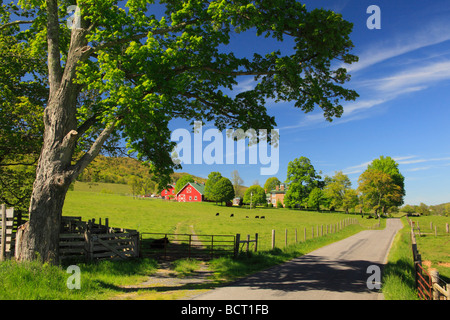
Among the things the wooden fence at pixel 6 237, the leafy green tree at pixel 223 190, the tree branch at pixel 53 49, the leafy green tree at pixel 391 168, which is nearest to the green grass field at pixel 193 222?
the wooden fence at pixel 6 237

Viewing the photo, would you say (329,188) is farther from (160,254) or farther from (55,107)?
(55,107)

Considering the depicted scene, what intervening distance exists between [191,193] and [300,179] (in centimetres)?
4611

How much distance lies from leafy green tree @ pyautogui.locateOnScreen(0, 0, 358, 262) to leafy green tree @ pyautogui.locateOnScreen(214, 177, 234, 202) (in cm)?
8565

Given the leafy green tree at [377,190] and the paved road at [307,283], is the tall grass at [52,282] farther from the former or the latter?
the leafy green tree at [377,190]

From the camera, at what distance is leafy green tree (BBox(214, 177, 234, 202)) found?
325ft

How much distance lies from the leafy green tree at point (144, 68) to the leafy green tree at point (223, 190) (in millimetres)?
85645

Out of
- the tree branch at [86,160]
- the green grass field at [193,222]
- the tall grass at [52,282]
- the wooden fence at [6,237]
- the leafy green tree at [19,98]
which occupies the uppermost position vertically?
the leafy green tree at [19,98]

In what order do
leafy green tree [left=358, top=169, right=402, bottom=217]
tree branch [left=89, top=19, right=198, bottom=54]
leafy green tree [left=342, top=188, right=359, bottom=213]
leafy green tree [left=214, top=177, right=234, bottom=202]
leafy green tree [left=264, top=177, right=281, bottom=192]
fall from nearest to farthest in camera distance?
tree branch [left=89, top=19, right=198, bottom=54]
leafy green tree [left=358, top=169, right=402, bottom=217]
leafy green tree [left=342, top=188, right=359, bottom=213]
leafy green tree [left=214, top=177, right=234, bottom=202]
leafy green tree [left=264, top=177, right=281, bottom=192]

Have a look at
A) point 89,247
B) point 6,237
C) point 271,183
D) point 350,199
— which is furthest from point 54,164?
point 271,183

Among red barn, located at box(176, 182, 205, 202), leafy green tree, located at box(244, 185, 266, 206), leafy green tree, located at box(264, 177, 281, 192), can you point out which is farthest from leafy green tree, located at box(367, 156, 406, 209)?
→ leafy green tree, located at box(264, 177, 281, 192)

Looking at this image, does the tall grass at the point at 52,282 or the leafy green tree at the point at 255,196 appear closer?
the tall grass at the point at 52,282

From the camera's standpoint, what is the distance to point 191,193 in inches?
4670

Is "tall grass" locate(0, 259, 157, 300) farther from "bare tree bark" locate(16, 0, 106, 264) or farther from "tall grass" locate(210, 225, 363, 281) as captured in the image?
"tall grass" locate(210, 225, 363, 281)

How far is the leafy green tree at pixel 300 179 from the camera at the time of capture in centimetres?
9262
